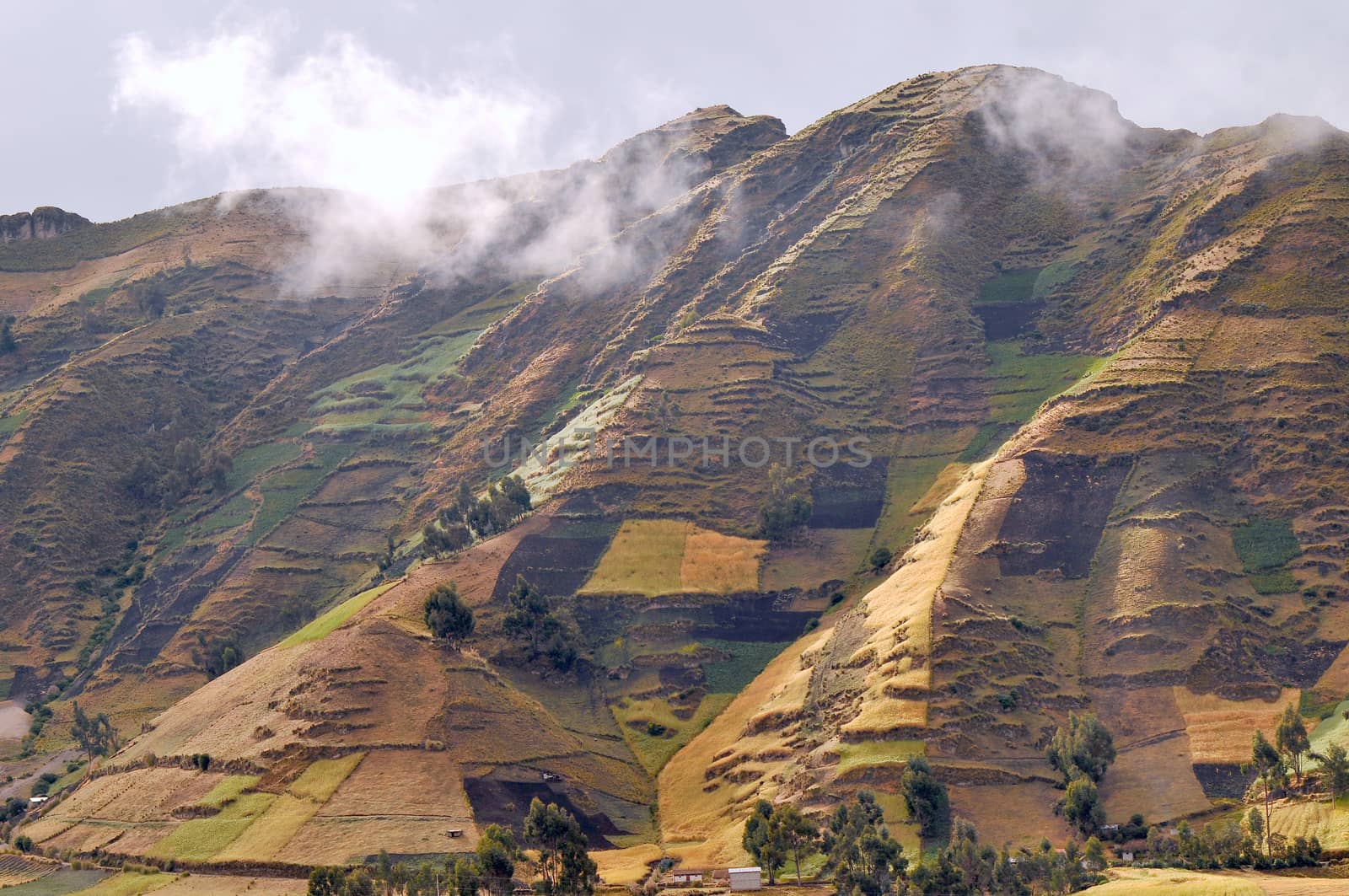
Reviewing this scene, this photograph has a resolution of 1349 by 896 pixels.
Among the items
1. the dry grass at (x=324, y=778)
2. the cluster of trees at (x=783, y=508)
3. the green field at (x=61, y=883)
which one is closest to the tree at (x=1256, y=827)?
the cluster of trees at (x=783, y=508)

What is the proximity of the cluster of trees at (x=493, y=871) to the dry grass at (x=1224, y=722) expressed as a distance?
160ft

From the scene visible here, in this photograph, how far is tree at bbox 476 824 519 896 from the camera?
4112 inches

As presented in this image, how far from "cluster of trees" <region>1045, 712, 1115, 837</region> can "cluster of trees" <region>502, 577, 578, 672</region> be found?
50684mm

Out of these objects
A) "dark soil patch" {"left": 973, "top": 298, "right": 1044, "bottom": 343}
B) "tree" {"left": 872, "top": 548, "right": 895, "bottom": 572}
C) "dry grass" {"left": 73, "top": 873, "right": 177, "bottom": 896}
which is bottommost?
"dry grass" {"left": 73, "top": 873, "right": 177, "bottom": 896}

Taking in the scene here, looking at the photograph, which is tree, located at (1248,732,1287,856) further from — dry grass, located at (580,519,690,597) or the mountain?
dry grass, located at (580,519,690,597)

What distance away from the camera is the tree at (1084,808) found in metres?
107

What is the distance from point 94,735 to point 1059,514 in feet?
335

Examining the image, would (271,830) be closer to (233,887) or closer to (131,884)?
(233,887)

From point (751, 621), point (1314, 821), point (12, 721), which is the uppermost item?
point (751, 621)

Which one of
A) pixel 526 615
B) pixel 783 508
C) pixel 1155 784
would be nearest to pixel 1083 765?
pixel 1155 784

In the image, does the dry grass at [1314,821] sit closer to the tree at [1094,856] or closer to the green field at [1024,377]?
the tree at [1094,856]

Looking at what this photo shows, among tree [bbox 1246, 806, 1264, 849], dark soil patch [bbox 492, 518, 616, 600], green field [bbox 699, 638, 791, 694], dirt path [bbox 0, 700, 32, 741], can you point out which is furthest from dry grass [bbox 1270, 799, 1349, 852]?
dirt path [bbox 0, 700, 32, 741]

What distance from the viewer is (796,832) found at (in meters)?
108

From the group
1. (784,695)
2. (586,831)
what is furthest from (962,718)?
(586,831)
